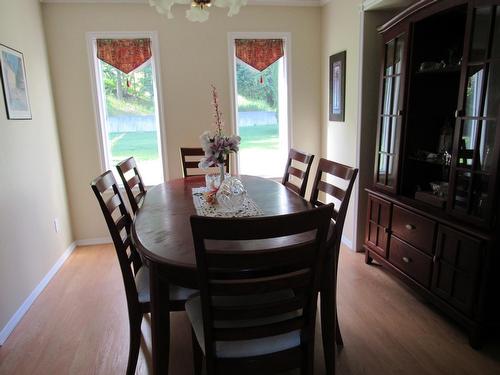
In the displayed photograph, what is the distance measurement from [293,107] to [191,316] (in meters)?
2.86

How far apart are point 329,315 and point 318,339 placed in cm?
58

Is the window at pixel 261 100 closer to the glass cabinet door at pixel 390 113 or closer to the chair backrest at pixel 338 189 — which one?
the glass cabinet door at pixel 390 113

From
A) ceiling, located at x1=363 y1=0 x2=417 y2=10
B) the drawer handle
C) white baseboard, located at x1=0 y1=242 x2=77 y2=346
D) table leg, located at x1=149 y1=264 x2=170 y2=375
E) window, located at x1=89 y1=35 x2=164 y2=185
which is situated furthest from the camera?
window, located at x1=89 y1=35 x2=164 y2=185

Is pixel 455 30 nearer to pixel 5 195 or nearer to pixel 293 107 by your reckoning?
pixel 293 107

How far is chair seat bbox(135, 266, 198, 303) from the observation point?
5.26 feet

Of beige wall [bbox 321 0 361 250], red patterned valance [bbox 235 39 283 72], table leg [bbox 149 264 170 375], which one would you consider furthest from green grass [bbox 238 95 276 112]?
table leg [bbox 149 264 170 375]

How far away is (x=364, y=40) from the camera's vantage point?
2.88m

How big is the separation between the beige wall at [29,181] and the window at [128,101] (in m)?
0.48

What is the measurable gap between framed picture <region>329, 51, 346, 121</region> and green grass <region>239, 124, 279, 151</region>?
2.29ft

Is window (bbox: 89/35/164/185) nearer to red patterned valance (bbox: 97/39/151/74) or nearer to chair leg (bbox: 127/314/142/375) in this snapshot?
red patterned valance (bbox: 97/39/151/74)

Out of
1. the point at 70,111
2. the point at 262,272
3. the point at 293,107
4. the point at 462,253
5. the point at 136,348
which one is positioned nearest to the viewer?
the point at 262,272

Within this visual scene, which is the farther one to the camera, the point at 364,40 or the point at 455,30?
the point at 364,40

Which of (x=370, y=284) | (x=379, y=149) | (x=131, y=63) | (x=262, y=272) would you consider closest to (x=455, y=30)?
(x=379, y=149)

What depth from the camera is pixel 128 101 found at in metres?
Answer: 3.56
